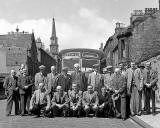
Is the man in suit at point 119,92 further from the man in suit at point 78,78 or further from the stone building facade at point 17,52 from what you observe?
the stone building facade at point 17,52

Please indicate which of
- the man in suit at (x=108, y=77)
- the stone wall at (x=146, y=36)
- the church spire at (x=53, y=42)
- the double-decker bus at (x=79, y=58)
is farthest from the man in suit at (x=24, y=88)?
the church spire at (x=53, y=42)

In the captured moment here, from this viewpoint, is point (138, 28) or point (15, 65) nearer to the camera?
point (138, 28)

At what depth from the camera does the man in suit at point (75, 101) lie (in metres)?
12.9

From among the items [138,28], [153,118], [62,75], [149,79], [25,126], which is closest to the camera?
[25,126]

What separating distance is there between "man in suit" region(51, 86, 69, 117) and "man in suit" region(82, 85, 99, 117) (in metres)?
0.72

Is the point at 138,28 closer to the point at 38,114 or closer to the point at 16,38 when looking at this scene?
the point at 38,114

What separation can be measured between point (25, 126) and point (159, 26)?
78.4 feet

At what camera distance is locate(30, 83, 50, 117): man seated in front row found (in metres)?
12.8

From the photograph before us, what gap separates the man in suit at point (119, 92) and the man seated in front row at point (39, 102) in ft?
8.75

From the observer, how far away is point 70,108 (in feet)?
42.7

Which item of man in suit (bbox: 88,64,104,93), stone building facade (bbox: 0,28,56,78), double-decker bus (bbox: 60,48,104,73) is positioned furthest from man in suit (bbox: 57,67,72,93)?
stone building facade (bbox: 0,28,56,78)

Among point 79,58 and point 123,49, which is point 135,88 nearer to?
point 79,58

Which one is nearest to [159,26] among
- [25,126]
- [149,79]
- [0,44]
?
[149,79]

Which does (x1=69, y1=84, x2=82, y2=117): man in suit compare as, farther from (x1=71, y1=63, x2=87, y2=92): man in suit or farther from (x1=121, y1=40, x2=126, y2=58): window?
(x1=121, y1=40, x2=126, y2=58): window
